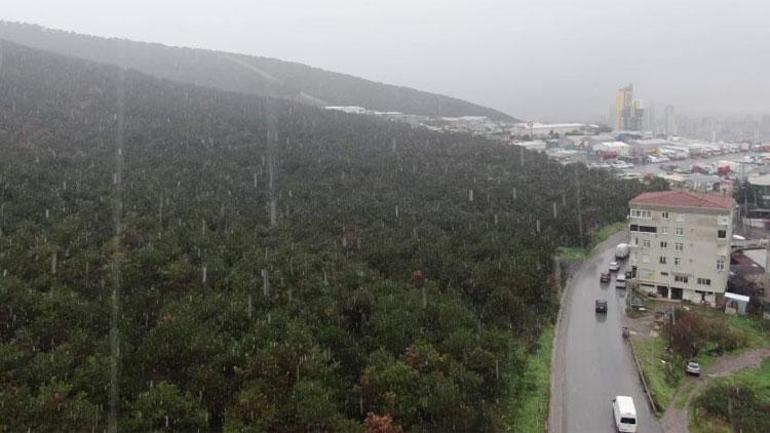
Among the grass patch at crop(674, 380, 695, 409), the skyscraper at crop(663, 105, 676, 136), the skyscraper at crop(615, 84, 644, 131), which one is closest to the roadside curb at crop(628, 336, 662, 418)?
the grass patch at crop(674, 380, 695, 409)

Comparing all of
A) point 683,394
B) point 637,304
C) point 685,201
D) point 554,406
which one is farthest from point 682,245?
point 554,406

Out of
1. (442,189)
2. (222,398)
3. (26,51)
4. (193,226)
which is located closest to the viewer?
(222,398)

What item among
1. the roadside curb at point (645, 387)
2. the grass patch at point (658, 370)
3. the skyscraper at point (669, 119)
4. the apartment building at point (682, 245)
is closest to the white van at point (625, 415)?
the roadside curb at point (645, 387)

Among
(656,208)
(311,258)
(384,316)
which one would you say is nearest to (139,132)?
(311,258)

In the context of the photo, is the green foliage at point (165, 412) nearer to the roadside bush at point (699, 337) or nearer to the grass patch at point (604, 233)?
the roadside bush at point (699, 337)

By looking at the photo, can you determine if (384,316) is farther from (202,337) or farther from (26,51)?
(26,51)
